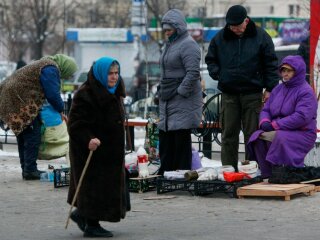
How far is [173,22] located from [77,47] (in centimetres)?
3922

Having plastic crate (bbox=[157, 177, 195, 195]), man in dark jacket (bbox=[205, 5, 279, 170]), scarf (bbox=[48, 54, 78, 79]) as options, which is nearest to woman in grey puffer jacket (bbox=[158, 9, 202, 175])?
man in dark jacket (bbox=[205, 5, 279, 170])

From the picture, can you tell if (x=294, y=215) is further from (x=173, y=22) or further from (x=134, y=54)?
(x=134, y=54)

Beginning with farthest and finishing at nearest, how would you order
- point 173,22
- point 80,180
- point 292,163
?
1. point 173,22
2. point 292,163
3. point 80,180

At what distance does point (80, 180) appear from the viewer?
8898mm

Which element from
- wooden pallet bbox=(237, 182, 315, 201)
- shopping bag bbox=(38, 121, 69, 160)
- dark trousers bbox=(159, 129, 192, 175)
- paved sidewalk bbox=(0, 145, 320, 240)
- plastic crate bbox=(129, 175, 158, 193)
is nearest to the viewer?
paved sidewalk bbox=(0, 145, 320, 240)

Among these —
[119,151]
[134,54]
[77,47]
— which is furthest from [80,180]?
[77,47]

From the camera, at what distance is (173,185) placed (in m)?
11.7

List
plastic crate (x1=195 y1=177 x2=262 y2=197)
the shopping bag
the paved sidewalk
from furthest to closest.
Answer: the shopping bag → plastic crate (x1=195 y1=177 x2=262 y2=197) → the paved sidewalk

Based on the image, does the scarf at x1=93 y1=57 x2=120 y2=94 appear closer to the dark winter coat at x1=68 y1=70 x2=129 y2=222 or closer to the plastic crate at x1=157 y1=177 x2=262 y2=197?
the dark winter coat at x1=68 y1=70 x2=129 y2=222

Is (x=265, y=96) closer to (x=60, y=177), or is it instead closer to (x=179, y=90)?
(x=179, y=90)

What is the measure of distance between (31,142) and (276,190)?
3.62m

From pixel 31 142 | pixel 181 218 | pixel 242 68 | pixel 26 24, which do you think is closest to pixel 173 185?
pixel 242 68

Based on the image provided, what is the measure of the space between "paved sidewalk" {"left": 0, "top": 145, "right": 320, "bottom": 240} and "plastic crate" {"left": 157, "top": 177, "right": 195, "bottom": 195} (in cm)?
8

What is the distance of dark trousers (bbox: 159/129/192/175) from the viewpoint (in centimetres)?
1223
